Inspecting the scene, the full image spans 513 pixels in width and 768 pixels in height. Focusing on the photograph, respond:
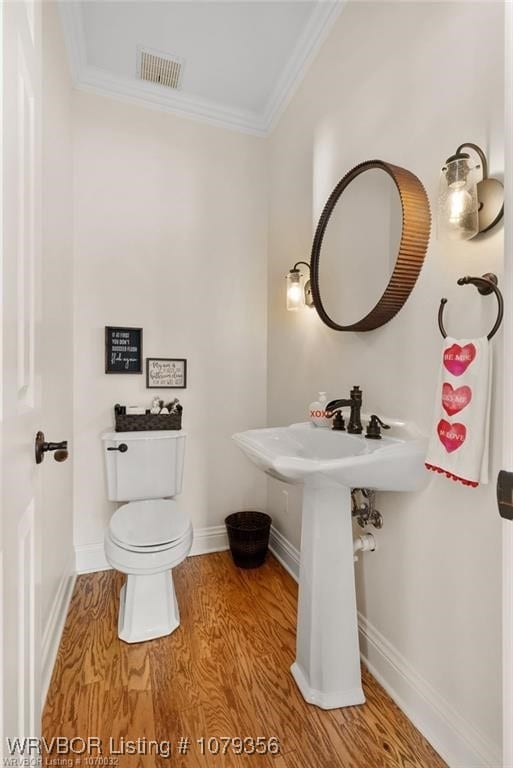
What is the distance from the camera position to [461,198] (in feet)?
3.29

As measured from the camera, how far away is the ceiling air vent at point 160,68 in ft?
6.57

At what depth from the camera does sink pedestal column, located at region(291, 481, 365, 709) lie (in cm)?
130

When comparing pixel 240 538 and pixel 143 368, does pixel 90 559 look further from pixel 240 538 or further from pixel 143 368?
pixel 143 368

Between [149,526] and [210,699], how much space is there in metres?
0.72

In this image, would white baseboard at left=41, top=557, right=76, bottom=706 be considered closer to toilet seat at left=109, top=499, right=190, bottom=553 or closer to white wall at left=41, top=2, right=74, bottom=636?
white wall at left=41, top=2, right=74, bottom=636

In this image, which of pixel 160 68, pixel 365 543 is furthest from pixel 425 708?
pixel 160 68

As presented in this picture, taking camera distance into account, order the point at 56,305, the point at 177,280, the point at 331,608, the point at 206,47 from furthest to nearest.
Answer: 1. the point at 177,280
2. the point at 206,47
3. the point at 56,305
4. the point at 331,608

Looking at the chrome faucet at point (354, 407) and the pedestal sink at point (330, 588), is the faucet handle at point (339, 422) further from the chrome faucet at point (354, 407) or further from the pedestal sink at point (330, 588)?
the pedestal sink at point (330, 588)

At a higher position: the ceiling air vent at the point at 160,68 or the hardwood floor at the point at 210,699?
the ceiling air vent at the point at 160,68

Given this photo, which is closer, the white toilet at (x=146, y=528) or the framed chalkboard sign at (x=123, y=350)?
the white toilet at (x=146, y=528)

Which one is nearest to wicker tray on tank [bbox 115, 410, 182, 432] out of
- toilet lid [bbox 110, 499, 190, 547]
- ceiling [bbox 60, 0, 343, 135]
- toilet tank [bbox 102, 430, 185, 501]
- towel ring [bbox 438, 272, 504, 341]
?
toilet tank [bbox 102, 430, 185, 501]

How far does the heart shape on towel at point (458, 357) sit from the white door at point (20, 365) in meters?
1.03

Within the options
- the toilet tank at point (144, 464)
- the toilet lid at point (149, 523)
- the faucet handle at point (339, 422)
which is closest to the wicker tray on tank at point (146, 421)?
the toilet tank at point (144, 464)

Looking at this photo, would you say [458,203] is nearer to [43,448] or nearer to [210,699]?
[43,448]
